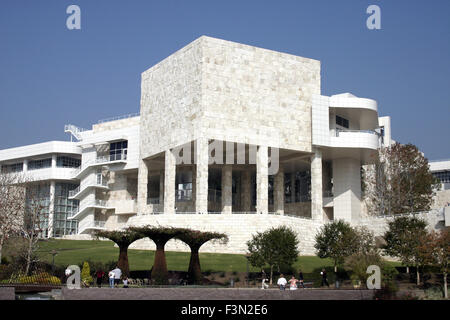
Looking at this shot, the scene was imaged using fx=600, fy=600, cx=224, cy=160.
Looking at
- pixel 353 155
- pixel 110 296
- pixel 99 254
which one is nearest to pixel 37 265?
pixel 99 254

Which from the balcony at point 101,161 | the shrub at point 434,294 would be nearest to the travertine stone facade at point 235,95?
the balcony at point 101,161

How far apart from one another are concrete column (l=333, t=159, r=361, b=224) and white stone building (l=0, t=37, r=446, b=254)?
12cm

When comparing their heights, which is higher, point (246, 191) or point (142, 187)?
point (246, 191)

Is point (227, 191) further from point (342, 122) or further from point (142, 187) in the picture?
point (342, 122)

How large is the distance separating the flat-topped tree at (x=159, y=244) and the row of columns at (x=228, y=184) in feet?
66.9

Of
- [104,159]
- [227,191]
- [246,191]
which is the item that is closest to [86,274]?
[227,191]

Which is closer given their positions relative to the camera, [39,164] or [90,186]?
[90,186]

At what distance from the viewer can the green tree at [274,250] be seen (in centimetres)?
4466

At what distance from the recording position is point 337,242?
47.8 meters

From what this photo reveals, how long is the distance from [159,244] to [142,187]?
3285 centimetres

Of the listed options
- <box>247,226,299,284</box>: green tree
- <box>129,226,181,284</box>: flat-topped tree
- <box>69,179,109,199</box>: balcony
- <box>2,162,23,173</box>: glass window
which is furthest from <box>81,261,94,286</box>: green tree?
<box>2,162,23,173</box>: glass window

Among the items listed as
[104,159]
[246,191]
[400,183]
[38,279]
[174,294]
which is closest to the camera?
[174,294]

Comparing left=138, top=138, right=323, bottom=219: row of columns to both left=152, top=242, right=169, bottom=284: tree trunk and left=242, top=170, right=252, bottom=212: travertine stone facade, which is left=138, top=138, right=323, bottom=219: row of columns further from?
left=152, top=242, right=169, bottom=284: tree trunk
